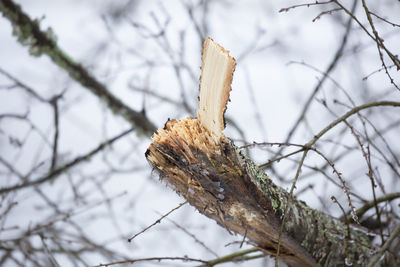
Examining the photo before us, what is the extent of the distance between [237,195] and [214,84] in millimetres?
315

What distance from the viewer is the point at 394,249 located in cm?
146

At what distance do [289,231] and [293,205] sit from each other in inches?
3.7

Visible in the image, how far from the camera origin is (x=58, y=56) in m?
2.38

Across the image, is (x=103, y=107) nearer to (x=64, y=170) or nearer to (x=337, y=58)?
(x=64, y=170)

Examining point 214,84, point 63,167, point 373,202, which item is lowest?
point 373,202

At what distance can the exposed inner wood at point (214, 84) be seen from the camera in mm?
1008

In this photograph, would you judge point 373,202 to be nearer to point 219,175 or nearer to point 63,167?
point 219,175

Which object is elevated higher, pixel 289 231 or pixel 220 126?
pixel 220 126

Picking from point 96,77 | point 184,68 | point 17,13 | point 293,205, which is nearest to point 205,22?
point 184,68

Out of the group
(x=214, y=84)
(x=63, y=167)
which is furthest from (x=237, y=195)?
(x=63, y=167)

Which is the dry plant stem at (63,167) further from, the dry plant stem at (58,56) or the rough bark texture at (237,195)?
the rough bark texture at (237,195)

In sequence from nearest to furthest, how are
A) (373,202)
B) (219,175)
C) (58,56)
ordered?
(219,175), (373,202), (58,56)

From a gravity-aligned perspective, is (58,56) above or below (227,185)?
above

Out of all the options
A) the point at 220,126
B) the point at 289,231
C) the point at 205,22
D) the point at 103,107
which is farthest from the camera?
the point at 205,22
